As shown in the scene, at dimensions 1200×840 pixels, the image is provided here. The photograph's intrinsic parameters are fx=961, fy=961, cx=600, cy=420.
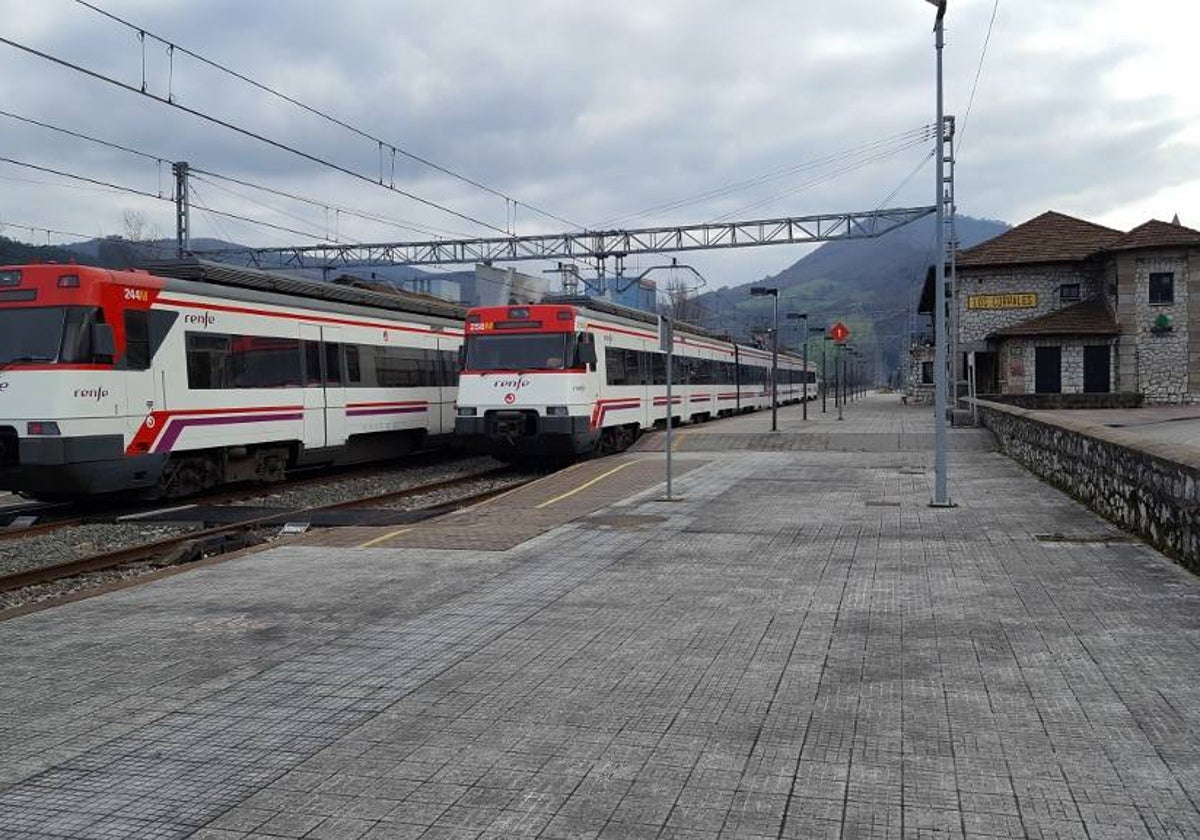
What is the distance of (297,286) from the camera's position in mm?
17172

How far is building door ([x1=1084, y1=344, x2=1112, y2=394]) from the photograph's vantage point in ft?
118

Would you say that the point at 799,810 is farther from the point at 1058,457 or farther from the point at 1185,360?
the point at 1185,360

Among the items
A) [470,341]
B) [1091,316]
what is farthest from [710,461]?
[1091,316]

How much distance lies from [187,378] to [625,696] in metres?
11.1

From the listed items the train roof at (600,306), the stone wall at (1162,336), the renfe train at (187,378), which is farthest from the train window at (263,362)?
the stone wall at (1162,336)

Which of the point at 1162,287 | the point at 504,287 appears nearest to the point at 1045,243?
the point at 1162,287

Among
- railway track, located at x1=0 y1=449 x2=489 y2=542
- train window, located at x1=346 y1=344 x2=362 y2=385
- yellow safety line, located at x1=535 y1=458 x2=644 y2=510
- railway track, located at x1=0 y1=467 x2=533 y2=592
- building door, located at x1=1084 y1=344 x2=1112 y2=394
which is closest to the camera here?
railway track, located at x1=0 y1=467 x2=533 y2=592

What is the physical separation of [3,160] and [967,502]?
62.2 feet

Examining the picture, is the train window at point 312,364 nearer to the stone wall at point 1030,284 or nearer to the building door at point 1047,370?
the stone wall at point 1030,284

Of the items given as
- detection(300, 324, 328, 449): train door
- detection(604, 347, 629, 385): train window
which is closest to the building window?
detection(604, 347, 629, 385): train window

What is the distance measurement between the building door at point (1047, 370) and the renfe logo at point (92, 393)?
1315 inches

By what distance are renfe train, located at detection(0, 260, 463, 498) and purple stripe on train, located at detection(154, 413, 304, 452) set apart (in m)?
0.02

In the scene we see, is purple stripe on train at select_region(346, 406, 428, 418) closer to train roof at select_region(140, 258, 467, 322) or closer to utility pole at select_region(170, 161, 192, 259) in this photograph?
train roof at select_region(140, 258, 467, 322)

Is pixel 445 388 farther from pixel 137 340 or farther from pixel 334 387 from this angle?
pixel 137 340
